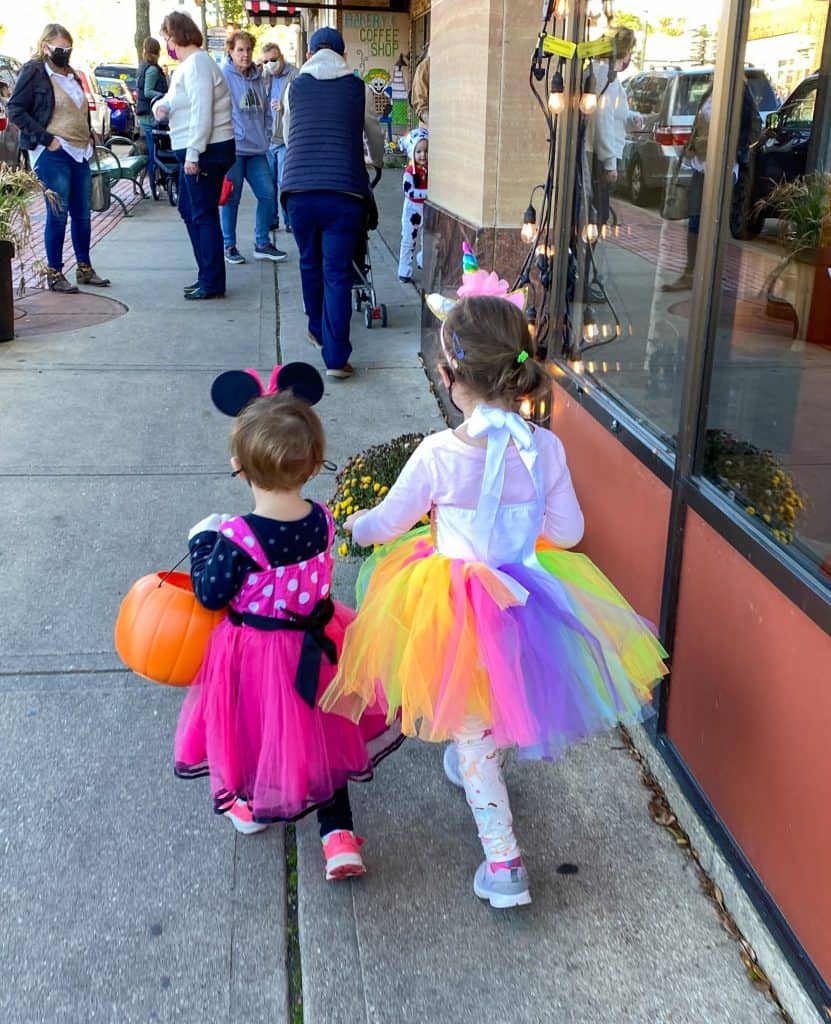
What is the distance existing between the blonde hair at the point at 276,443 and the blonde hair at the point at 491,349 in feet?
1.27

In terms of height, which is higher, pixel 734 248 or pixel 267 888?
pixel 734 248

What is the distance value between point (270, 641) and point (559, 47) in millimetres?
2519

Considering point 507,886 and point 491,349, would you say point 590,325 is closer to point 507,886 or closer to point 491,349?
point 491,349

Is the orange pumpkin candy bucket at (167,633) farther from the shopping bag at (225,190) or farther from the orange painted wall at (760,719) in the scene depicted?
the shopping bag at (225,190)

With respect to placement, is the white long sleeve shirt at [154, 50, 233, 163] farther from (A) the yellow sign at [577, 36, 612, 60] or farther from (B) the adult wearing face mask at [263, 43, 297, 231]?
(A) the yellow sign at [577, 36, 612, 60]

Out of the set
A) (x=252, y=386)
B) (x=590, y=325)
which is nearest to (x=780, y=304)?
(x=590, y=325)

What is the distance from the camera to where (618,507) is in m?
3.20

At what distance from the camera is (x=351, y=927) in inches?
91.8

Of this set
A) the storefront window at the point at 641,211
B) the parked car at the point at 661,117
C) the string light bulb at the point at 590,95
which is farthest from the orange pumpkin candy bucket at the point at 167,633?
the string light bulb at the point at 590,95

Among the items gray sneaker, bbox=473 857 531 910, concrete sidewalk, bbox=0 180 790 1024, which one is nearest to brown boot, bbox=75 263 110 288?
concrete sidewalk, bbox=0 180 790 1024

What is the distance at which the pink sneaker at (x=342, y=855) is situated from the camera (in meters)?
2.44

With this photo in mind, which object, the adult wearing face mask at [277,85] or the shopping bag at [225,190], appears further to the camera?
the adult wearing face mask at [277,85]

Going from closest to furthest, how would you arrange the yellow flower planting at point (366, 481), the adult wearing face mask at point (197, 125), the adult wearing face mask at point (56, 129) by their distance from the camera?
the yellow flower planting at point (366, 481) → the adult wearing face mask at point (197, 125) → the adult wearing face mask at point (56, 129)

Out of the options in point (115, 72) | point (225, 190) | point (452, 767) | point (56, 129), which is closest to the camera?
point (452, 767)
